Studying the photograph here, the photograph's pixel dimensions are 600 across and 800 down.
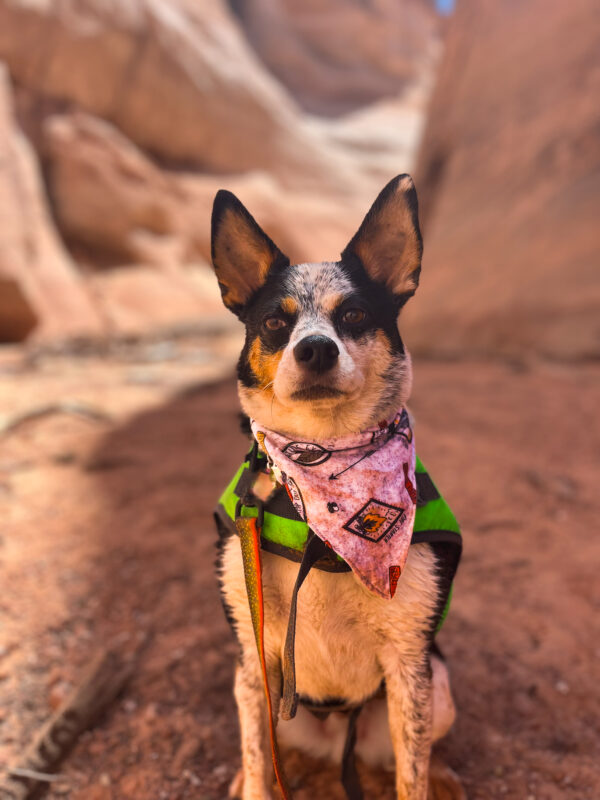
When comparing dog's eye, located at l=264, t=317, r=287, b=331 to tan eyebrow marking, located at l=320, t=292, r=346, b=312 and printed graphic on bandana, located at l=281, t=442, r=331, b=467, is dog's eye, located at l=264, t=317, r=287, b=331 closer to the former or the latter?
tan eyebrow marking, located at l=320, t=292, r=346, b=312

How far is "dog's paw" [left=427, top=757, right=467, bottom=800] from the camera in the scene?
1561 mm

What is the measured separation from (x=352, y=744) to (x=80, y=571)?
1783 millimetres

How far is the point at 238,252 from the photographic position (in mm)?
1459

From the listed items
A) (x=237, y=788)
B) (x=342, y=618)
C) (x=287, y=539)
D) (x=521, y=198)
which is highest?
(x=521, y=198)

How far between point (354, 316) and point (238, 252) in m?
0.37

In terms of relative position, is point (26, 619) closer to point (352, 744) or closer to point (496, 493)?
point (352, 744)

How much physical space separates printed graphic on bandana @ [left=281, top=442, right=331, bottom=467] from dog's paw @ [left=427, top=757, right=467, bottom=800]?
43.6 inches

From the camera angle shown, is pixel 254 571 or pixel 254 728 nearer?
pixel 254 571

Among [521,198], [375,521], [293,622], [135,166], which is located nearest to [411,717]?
[293,622]

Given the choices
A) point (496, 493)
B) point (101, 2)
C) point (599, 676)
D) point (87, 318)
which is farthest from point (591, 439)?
point (101, 2)

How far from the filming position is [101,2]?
12422mm

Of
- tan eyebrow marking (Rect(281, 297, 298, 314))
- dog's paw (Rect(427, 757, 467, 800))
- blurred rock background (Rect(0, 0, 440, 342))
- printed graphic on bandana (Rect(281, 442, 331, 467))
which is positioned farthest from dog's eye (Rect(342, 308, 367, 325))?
blurred rock background (Rect(0, 0, 440, 342))

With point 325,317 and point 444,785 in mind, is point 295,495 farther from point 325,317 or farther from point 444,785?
point 444,785

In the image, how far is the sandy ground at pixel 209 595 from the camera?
173 cm
